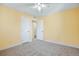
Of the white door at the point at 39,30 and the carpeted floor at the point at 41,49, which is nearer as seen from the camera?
the carpeted floor at the point at 41,49

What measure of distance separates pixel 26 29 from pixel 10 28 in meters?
0.33

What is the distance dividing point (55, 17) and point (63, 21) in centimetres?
19

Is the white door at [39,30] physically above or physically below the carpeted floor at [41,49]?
above

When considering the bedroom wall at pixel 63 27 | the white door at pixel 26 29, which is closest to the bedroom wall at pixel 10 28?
the white door at pixel 26 29

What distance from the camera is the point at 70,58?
1.35 metres

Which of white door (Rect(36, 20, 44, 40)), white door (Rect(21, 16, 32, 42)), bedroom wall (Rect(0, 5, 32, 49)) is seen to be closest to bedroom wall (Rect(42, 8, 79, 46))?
white door (Rect(36, 20, 44, 40))

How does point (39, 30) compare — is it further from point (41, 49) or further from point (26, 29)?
point (41, 49)

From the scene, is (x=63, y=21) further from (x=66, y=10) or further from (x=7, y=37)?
(x=7, y=37)

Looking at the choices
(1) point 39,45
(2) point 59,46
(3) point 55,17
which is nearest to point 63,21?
(3) point 55,17

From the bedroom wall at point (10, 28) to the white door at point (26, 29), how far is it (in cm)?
8

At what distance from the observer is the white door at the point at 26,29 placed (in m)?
1.95

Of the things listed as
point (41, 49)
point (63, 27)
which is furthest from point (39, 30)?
point (63, 27)

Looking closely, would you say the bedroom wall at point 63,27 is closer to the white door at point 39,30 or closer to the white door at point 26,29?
the white door at point 39,30

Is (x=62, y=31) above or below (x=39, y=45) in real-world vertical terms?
above
